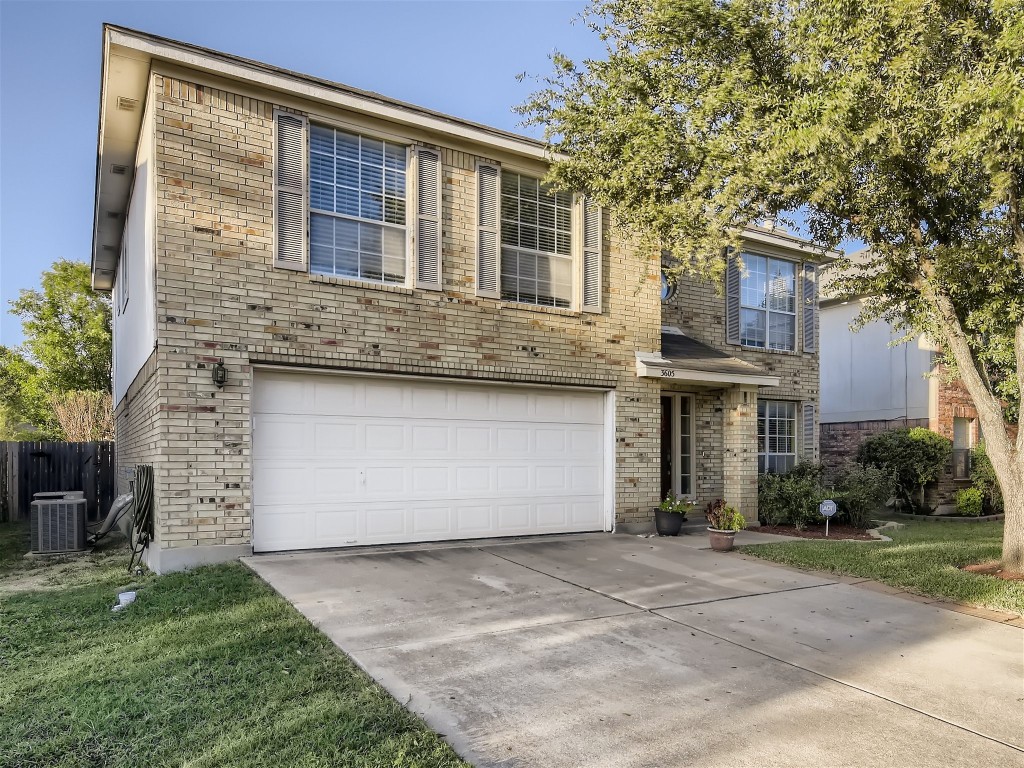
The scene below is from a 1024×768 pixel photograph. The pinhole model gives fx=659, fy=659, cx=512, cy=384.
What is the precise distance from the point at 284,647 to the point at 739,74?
22.9 feet

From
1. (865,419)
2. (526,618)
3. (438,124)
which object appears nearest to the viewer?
(526,618)

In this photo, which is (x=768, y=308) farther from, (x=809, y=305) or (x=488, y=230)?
(x=488, y=230)

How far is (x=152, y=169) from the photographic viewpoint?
7.39 metres

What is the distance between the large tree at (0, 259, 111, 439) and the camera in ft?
82.0

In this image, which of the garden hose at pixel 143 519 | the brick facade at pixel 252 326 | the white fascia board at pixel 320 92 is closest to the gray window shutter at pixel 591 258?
the brick facade at pixel 252 326

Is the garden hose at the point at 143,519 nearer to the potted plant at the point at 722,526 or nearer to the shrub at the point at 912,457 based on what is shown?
the potted plant at the point at 722,526

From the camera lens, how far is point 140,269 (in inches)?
375

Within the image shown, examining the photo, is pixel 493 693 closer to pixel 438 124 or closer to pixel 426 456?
pixel 426 456

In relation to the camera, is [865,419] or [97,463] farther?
[865,419]

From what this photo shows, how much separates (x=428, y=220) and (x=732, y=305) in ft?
23.7

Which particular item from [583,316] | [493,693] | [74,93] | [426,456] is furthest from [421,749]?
[74,93]

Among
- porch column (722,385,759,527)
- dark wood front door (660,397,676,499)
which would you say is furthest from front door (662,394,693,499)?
porch column (722,385,759,527)

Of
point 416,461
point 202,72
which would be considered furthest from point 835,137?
point 202,72

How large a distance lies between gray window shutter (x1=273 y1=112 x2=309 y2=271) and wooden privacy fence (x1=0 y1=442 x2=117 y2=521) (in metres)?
9.82
